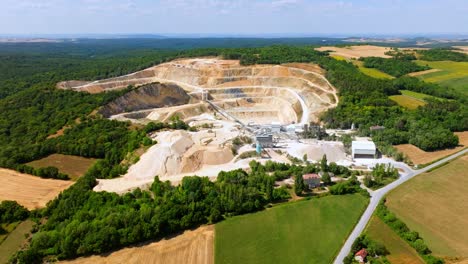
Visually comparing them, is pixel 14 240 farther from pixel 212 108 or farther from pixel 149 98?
pixel 212 108

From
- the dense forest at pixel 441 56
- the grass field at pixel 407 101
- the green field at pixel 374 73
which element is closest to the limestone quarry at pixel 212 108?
the grass field at pixel 407 101

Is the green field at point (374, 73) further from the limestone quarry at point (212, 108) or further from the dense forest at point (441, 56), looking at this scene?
the dense forest at point (441, 56)

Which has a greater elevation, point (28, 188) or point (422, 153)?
point (422, 153)

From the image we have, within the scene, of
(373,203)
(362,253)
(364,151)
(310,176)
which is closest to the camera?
(362,253)

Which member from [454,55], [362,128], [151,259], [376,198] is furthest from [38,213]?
[454,55]

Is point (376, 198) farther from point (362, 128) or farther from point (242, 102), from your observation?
point (242, 102)

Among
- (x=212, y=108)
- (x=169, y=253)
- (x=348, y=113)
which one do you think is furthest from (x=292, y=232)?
A: (x=212, y=108)

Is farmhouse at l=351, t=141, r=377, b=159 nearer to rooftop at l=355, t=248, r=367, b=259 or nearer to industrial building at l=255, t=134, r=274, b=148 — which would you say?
industrial building at l=255, t=134, r=274, b=148
